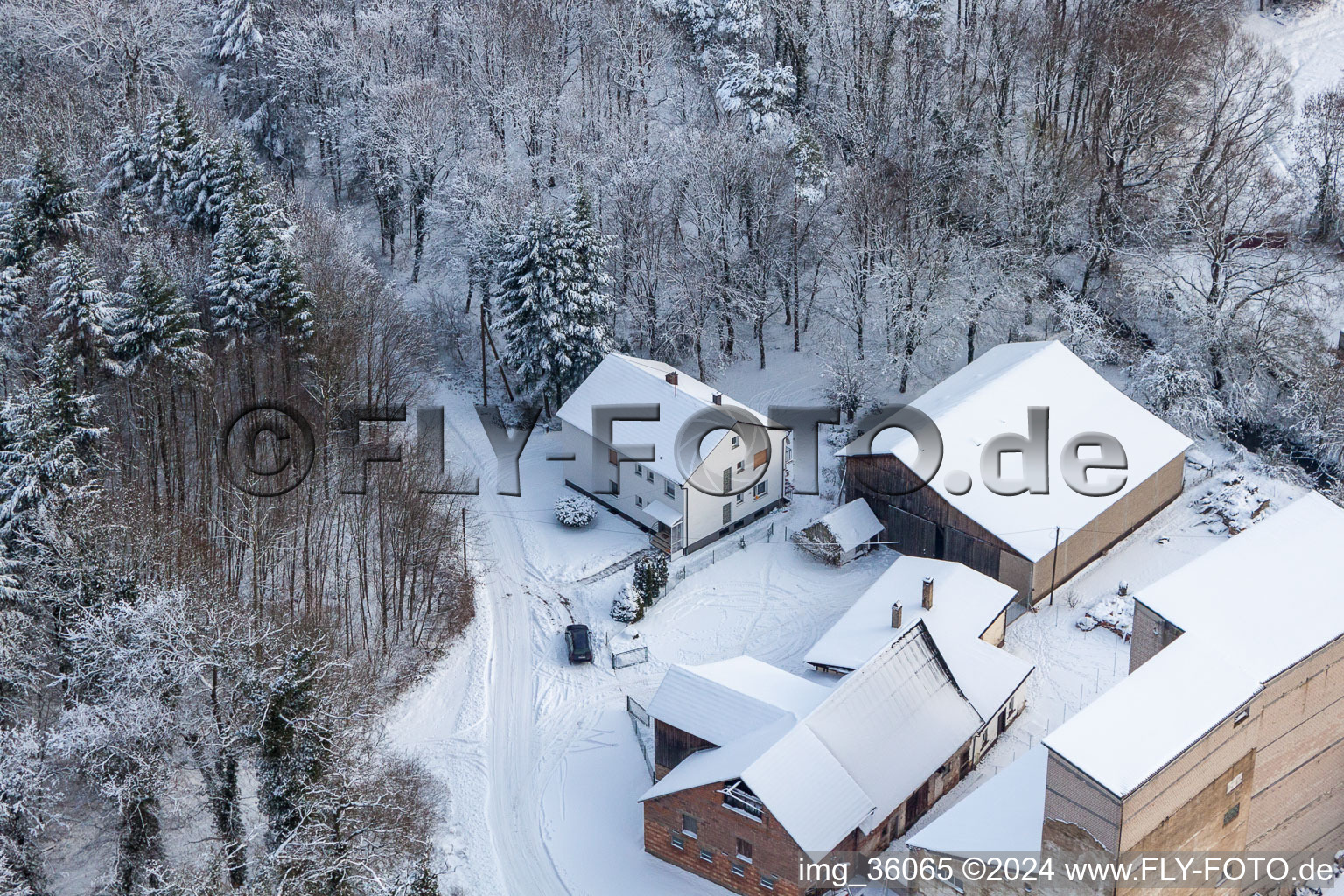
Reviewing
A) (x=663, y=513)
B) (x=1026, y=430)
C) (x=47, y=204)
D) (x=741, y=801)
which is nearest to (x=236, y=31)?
(x=47, y=204)

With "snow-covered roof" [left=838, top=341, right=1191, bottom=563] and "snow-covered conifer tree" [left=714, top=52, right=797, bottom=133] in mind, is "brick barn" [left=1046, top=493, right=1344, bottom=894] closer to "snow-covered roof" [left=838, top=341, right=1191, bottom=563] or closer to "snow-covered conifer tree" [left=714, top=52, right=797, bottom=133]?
"snow-covered roof" [left=838, top=341, right=1191, bottom=563]

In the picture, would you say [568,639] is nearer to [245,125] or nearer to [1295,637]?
[1295,637]

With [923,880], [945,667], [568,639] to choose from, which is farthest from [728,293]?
[923,880]

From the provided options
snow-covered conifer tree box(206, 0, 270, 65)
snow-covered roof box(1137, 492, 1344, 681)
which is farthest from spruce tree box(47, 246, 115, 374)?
snow-covered roof box(1137, 492, 1344, 681)

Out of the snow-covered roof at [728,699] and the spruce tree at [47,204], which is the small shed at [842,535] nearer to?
the snow-covered roof at [728,699]

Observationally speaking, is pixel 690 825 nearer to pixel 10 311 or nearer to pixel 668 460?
pixel 668 460

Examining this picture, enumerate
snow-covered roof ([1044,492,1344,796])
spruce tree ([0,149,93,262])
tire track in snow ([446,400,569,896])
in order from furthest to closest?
spruce tree ([0,149,93,262])
tire track in snow ([446,400,569,896])
snow-covered roof ([1044,492,1344,796])
